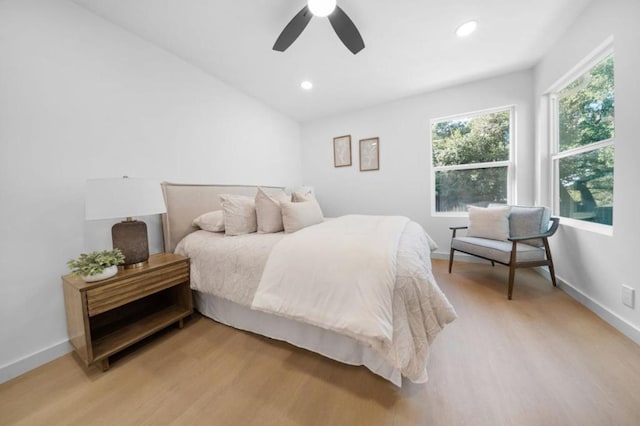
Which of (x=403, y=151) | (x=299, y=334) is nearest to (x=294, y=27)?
(x=299, y=334)

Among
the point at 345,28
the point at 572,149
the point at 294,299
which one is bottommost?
the point at 294,299

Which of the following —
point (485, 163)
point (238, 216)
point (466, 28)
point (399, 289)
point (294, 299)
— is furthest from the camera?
point (485, 163)

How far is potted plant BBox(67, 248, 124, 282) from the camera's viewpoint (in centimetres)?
130

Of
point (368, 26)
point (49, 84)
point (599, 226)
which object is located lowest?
point (599, 226)

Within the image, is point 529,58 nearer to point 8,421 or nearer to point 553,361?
point 553,361

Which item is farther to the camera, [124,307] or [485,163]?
[485,163]

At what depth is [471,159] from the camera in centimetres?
313

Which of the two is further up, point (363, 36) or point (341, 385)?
point (363, 36)

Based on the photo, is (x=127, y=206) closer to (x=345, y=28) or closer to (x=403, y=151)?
(x=345, y=28)

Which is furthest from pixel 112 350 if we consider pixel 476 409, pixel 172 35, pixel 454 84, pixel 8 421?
pixel 454 84

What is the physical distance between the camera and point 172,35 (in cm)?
193

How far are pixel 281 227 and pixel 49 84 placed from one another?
6.18 feet

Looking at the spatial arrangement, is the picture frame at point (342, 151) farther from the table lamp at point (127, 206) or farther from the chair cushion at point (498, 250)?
the table lamp at point (127, 206)

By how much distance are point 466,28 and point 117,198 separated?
306 cm
